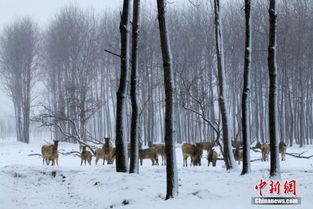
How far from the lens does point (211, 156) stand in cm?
1884

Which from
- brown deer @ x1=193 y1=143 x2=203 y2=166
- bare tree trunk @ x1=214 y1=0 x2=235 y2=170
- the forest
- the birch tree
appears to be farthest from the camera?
the birch tree

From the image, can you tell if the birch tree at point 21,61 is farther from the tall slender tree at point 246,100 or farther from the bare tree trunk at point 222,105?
the tall slender tree at point 246,100

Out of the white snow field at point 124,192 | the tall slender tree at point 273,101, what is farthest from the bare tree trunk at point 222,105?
the tall slender tree at point 273,101

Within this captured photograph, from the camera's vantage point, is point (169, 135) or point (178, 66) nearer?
point (169, 135)

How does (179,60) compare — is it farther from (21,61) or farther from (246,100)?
(246,100)

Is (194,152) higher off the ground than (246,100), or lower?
lower

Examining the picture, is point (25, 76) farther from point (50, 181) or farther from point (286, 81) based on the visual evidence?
point (50, 181)

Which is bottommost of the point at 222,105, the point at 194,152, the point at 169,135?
the point at 194,152

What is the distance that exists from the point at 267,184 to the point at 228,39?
3044cm

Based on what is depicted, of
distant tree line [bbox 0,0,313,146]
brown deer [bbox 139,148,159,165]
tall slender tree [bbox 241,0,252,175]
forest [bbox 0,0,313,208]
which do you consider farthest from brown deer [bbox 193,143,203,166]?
distant tree line [bbox 0,0,313,146]

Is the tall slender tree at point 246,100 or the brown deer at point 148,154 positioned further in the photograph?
the brown deer at point 148,154

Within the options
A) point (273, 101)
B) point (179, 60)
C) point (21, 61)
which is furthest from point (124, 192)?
point (21, 61)

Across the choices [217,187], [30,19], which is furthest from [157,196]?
[30,19]

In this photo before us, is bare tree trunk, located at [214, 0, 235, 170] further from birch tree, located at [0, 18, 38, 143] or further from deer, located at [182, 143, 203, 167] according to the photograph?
birch tree, located at [0, 18, 38, 143]
